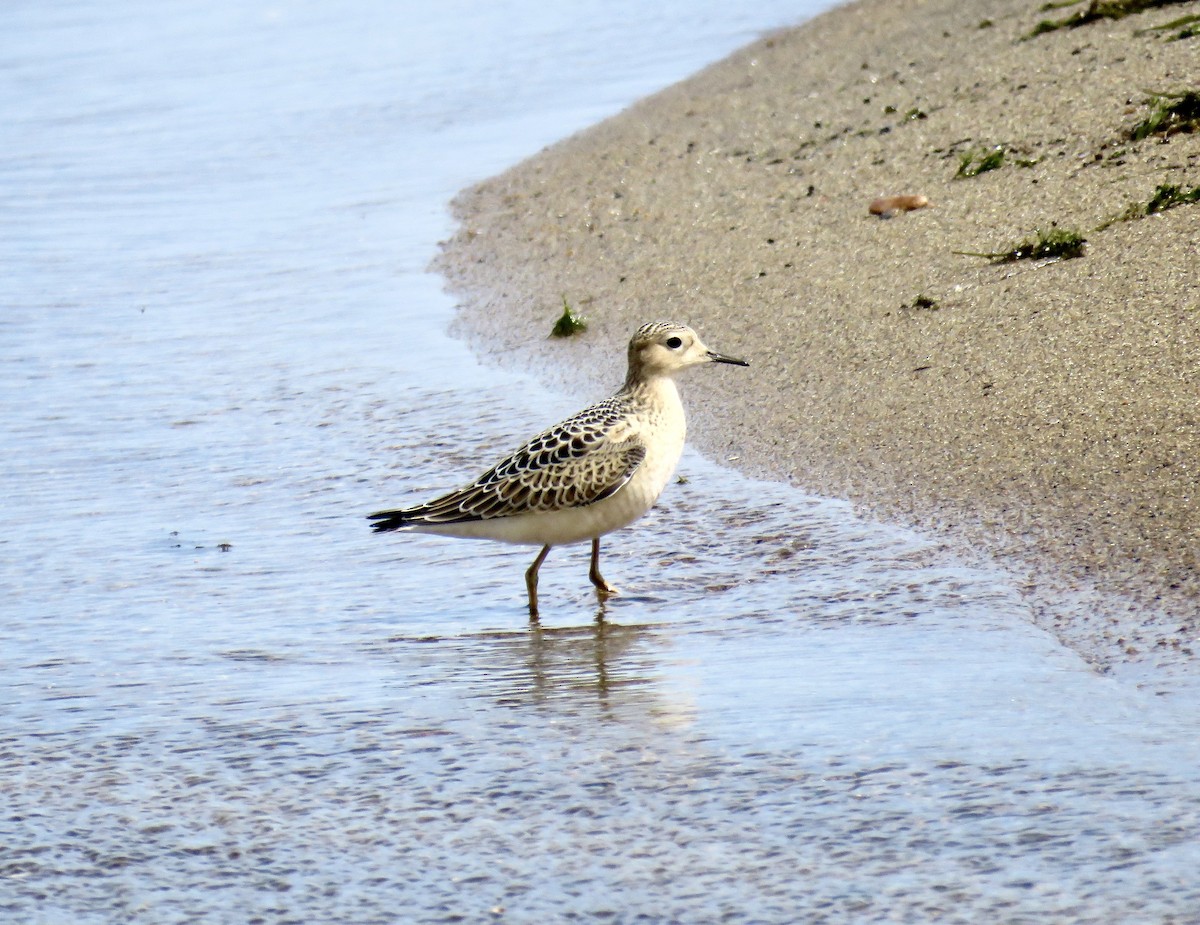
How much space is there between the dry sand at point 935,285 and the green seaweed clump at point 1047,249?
0.31 ft

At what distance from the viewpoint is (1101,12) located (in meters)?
13.6

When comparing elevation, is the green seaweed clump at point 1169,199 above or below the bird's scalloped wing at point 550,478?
above

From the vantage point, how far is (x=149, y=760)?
5.87 meters

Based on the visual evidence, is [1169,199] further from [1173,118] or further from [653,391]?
[653,391]

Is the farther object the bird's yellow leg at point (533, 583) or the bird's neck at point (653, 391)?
the bird's neck at point (653, 391)

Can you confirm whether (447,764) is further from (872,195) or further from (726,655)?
(872,195)

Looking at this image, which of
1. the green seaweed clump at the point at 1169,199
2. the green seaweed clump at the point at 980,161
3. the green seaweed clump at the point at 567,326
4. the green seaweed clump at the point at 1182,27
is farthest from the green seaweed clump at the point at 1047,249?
the green seaweed clump at the point at 1182,27

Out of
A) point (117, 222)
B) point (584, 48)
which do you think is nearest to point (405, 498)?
point (117, 222)

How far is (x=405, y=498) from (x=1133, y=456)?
10.7 feet

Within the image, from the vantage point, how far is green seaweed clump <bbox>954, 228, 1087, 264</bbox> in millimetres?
9781

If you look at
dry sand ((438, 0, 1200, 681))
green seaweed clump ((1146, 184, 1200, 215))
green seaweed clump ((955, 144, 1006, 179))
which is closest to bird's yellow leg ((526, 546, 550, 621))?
dry sand ((438, 0, 1200, 681))

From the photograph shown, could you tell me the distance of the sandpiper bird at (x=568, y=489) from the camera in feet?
24.7

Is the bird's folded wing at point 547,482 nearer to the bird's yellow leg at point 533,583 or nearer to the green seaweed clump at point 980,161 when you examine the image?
the bird's yellow leg at point 533,583

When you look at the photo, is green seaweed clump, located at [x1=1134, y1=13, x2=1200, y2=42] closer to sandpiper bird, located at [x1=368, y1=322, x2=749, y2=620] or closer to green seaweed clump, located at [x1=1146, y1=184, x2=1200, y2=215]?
green seaweed clump, located at [x1=1146, y1=184, x2=1200, y2=215]
